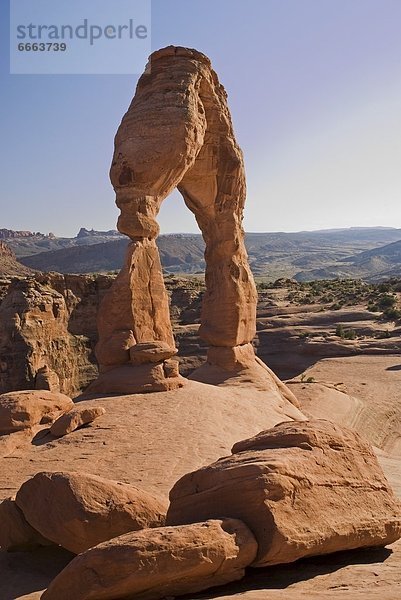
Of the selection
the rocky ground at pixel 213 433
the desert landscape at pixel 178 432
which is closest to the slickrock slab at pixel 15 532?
the desert landscape at pixel 178 432

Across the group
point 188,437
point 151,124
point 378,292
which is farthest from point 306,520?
point 378,292

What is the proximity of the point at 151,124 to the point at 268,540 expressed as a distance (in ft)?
36.2

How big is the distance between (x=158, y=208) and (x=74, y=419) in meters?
6.24

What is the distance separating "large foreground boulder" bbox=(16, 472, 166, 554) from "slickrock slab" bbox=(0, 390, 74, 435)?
3.68m

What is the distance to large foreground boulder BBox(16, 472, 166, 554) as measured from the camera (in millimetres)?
6152

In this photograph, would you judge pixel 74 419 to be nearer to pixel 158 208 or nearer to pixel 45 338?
pixel 158 208

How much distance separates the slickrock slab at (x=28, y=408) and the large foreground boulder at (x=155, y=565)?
17.7ft

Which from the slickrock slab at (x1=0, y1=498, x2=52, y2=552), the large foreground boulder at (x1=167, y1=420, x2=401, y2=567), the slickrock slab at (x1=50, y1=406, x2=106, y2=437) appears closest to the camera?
the large foreground boulder at (x1=167, y1=420, x2=401, y2=567)

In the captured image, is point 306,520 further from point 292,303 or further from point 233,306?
point 292,303

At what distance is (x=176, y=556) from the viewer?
198 inches

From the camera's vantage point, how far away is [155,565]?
195 inches

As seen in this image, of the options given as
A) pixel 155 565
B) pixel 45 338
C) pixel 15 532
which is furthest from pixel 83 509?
pixel 45 338

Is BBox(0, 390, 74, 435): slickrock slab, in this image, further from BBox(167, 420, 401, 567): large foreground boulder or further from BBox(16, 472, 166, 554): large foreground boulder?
BBox(167, 420, 401, 567): large foreground boulder

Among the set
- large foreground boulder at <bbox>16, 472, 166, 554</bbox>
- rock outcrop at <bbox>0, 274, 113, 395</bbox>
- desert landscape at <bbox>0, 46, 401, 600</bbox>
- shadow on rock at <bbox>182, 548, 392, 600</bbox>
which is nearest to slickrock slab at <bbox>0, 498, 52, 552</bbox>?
desert landscape at <bbox>0, 46, 401, 600</bbox>
